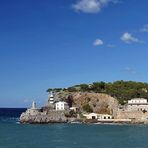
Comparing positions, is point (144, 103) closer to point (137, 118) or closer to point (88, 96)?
point (137, 118)

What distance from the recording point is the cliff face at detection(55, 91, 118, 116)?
9694 cm

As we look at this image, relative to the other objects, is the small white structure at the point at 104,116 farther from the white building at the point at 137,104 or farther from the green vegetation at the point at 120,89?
the green vegetation at the point at 120,89

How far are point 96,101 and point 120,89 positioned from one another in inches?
311

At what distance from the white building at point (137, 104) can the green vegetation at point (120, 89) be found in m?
4.32

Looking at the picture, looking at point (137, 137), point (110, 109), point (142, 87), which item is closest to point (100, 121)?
point (110, 109)

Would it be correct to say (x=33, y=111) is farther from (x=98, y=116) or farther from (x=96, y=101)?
(x=96, y=101)

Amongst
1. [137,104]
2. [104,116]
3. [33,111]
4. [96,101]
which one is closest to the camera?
[33,111]

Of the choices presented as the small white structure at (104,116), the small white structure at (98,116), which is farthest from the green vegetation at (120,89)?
the small white structure at (98,116)

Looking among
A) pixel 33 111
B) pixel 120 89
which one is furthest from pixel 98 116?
pixel 33 111

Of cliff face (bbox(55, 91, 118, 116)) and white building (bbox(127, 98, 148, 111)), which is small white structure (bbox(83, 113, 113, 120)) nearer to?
cliff face (bbox(55, 91, 118, 116))

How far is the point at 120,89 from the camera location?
103875 millimetres

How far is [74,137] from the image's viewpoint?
61.2 m

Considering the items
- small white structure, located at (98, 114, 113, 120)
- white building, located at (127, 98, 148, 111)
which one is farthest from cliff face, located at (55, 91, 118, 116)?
white building, located at (127, 98, 148, 111)

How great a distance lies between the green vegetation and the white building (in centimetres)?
432
